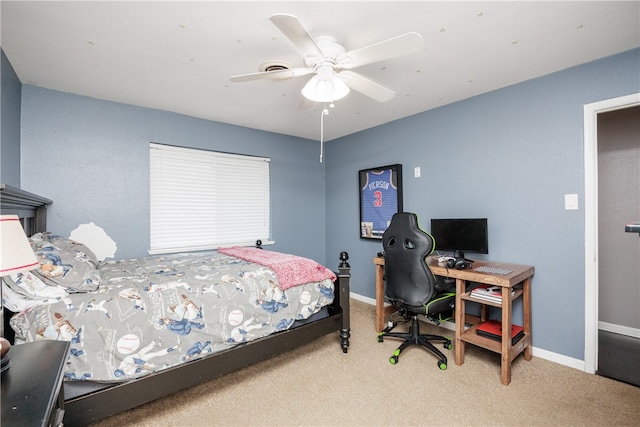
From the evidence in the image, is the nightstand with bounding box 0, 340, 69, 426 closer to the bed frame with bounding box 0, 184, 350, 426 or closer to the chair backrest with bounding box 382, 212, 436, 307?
the bed frame with bounding box 0, 184, 350, 426

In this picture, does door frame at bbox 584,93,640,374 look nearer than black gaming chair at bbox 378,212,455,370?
Yes

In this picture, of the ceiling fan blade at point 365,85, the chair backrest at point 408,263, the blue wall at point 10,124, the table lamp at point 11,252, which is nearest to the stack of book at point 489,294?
the chair backrest at point 408,263

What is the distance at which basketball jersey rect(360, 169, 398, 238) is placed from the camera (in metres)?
3.72

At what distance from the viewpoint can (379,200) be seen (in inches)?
152

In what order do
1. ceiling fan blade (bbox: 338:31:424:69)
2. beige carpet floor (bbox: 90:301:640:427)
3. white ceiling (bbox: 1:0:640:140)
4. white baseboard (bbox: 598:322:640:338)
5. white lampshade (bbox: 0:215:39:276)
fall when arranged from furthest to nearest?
1. white baseboard (bbox: 598:322:640:338)
2. beige carpet floor (bbox: 90:301:640:427)
3. white ceiling (bbox: 1:0:640:140)
4. ceiling fan blade (bbox: 338:31:424:69)
5. white lampshade (bbox: 0:215:39:276)

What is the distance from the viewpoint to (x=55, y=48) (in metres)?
2.03

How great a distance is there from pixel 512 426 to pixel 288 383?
143 cm

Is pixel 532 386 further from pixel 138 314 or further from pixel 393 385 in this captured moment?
pixel 138 314

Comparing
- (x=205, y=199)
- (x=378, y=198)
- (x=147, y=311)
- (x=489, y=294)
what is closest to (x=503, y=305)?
(x=489, y=294)

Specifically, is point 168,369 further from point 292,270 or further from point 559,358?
point 559,358

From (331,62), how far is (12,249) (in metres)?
1.73

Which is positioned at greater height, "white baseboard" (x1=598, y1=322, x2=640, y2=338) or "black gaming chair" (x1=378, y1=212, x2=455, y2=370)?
"black gaming chair" (x1=378, y1=212, x2=455, y2=370)

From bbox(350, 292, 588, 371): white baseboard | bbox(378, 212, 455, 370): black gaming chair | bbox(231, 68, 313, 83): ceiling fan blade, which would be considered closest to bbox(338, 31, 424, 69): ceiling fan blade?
bbox(231, 68, 313, 83): ceiling fan blade

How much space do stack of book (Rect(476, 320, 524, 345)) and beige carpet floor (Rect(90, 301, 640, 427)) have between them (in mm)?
248
